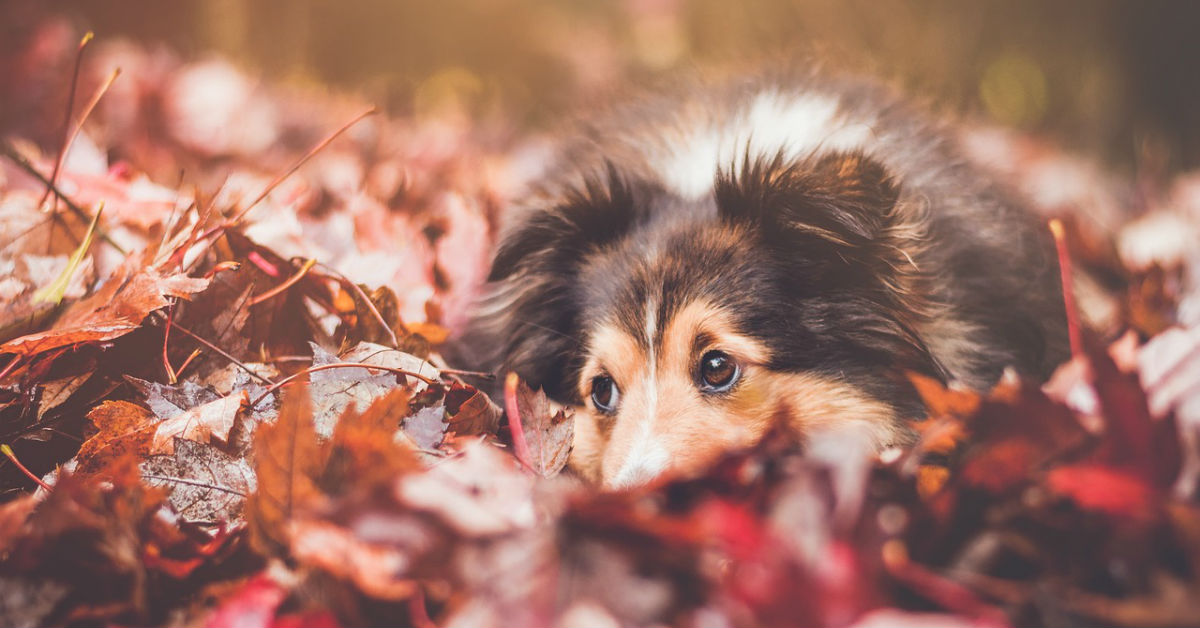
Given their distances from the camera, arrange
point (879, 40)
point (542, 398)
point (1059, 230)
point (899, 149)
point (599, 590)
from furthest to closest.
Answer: point (879, 40) < point (899, 149) < point (542, 398) < point (1059, 230) < point (599, 590)

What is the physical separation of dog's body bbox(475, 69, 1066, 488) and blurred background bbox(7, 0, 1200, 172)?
115 inches

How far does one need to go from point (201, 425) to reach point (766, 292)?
3.74ft

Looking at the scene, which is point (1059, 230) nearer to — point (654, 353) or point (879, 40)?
point (654, 353)

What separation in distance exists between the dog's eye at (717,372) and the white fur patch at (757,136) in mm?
473

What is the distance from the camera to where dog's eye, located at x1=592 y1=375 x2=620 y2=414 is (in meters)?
1.94

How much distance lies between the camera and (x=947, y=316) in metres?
1.84

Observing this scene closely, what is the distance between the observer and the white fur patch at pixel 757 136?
6.83 ft

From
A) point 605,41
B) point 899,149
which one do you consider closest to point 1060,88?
point 605,41

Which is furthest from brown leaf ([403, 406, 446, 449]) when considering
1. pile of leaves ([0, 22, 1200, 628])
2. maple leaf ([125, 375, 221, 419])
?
maple leaf ([125, 375, 221, 419])

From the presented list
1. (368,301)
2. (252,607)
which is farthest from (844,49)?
(252,607)

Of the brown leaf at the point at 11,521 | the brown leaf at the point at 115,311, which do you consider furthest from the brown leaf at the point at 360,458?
the brown leaf at the point at 115,311

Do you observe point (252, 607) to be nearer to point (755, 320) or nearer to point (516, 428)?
point (516, 428)

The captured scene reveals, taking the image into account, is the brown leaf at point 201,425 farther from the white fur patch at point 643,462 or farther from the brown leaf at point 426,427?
the white fur patch at point 643,462

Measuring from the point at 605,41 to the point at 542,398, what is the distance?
23.3ft
